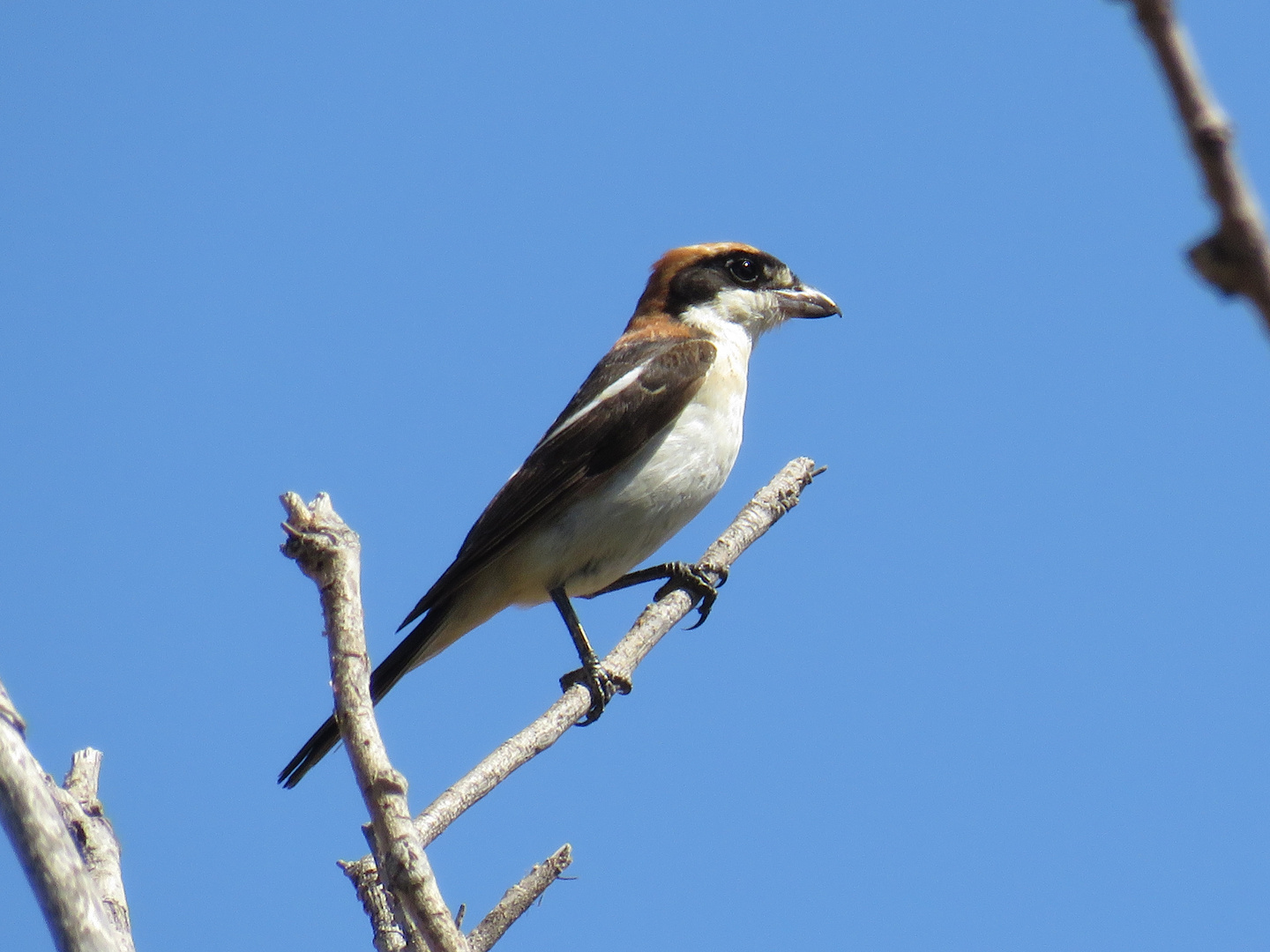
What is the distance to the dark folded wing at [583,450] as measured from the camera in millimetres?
5848

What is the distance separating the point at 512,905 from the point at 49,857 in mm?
1754

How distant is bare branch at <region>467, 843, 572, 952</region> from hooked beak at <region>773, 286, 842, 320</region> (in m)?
4.49

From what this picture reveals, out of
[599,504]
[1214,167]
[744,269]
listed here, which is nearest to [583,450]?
[599,504]

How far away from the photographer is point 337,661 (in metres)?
2.82

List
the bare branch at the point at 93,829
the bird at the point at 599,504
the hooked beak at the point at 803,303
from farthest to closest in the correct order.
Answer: the hooked beak at the point at 803,303 → the bird at the point at 599,504 → the bare branch at the point at 93,829

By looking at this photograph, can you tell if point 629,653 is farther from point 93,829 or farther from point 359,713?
point 359,713

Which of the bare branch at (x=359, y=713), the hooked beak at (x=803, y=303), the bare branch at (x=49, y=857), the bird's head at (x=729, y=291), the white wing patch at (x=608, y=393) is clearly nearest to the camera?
the bare branch at (x=49, y=857)

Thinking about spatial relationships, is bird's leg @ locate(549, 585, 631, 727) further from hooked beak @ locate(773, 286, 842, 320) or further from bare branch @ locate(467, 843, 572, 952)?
hooked beak @ locate(773, 286, 842, 320)

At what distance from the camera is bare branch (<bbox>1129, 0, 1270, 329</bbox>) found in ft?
2.48

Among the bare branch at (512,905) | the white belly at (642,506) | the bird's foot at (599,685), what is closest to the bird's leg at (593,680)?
the bird's foot at (599,685)

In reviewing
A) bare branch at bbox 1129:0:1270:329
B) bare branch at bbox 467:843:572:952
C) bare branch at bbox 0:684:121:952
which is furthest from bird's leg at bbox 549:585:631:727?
bare branch at bbox 1129:0:1270:329

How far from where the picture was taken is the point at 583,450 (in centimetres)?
602

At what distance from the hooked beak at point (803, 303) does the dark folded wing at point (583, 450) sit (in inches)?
44.4

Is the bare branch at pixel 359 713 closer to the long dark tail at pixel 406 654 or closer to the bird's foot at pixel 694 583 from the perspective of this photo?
the long dark tail at pixel 406 654
